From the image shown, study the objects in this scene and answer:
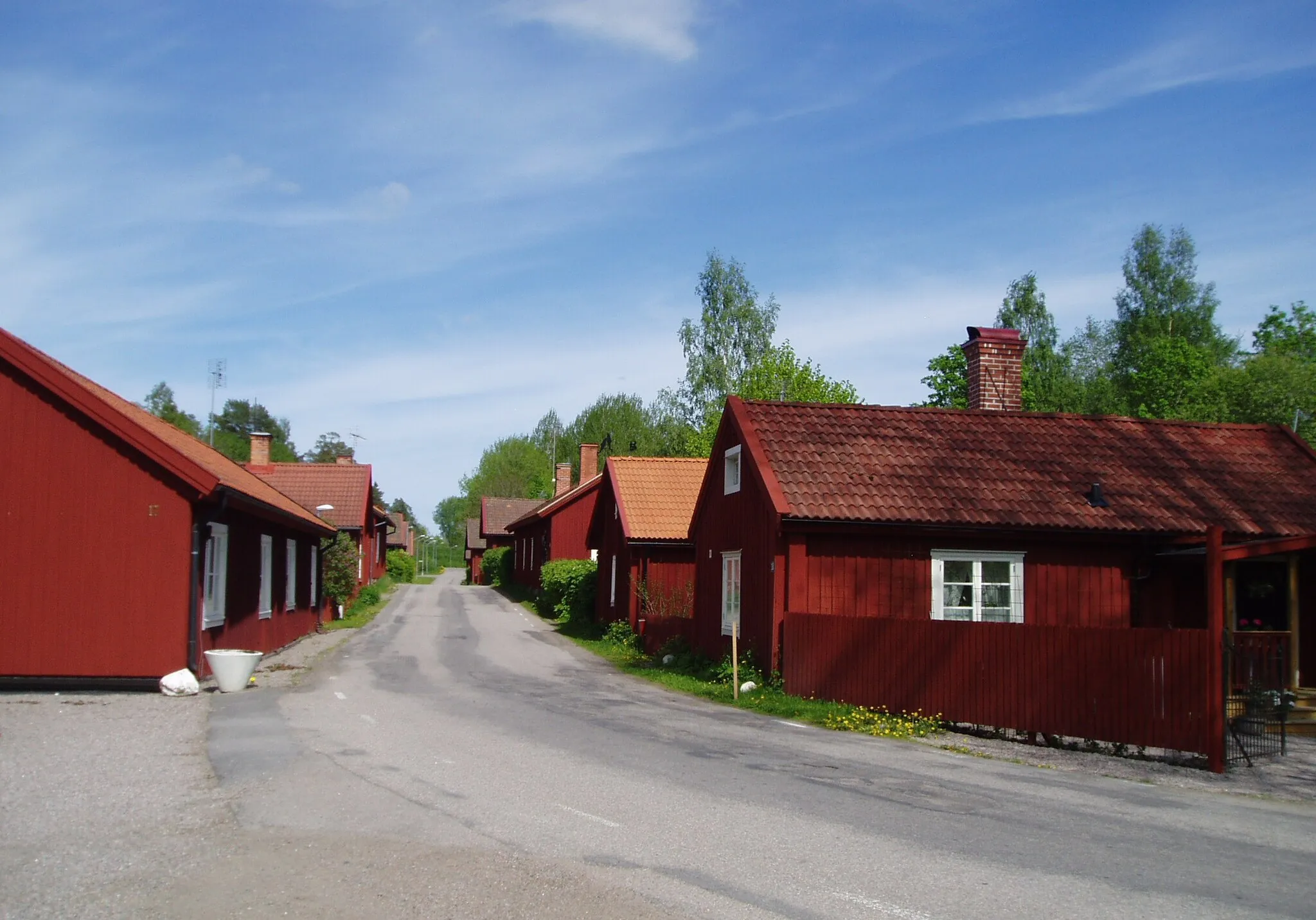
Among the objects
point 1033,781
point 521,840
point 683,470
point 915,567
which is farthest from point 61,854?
point 683,470

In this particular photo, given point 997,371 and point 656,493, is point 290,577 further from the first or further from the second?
point 997,371

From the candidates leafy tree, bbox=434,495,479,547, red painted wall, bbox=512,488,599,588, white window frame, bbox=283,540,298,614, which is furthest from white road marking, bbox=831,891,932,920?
leafy tree, bbox=434,495,479,547

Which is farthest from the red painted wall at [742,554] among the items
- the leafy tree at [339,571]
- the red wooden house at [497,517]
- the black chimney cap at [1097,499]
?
the red wooden house at [497,517]

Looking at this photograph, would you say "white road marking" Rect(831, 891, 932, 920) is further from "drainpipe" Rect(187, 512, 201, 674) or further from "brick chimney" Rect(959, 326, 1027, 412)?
"brick chimney" Rect(959, 326, 1027, 412)

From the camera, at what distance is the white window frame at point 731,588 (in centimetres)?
2006

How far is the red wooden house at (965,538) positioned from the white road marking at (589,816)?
7.78 metres

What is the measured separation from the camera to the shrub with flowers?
14.6 meters

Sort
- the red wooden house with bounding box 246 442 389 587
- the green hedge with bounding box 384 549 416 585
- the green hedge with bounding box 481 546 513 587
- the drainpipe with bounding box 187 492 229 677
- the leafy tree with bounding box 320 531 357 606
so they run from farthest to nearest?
1. the green hedge with bounding box 384 549 416 585
2. the green hedge with bounding box 481 546 513 587
3. the red wooden house with bounding box 246 442 389 587
4. the leafy tree with bounding box 320 531 357 606
5. the drainpipe with bounding box 187 492 229 677

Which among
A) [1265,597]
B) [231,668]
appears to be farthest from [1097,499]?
[231,668]

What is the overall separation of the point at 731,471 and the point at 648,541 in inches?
300

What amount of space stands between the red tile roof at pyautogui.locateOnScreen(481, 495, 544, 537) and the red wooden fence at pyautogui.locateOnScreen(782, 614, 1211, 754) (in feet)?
193

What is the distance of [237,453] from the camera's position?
390ft

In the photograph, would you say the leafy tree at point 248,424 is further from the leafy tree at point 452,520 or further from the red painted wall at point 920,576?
the red painted wall at point 920,576

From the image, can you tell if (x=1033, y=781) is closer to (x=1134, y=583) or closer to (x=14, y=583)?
(x=1134, y=583)
